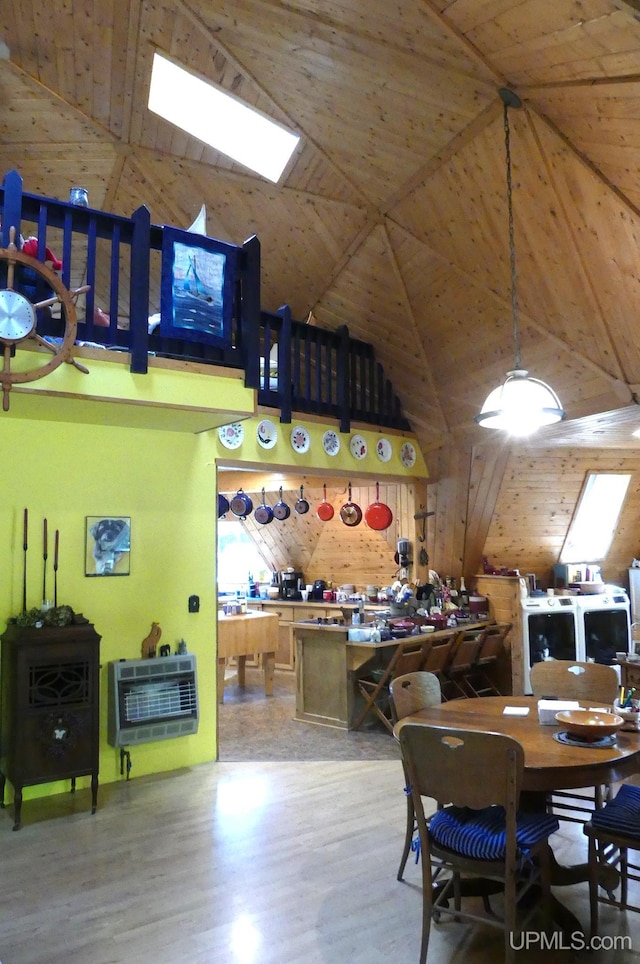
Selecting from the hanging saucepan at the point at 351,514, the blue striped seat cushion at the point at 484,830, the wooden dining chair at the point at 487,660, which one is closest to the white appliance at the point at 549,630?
the wooden dining chair at the point at 487,660

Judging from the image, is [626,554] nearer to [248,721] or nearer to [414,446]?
[414,446]

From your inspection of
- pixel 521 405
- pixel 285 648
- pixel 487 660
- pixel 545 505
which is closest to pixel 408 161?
pixel 521 405

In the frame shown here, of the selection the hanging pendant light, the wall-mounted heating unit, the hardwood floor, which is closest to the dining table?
the hardwood floor

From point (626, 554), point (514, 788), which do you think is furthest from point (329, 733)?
point (626, 554)

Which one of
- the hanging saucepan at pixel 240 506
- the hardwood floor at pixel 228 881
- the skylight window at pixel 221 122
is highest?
the skylight window at pixel 221 122

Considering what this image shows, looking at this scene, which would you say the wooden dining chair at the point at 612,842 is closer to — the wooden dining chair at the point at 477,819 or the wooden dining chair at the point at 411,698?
the wooden dining chair at the point at 477,819

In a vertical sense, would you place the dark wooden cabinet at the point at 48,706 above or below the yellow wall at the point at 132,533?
below

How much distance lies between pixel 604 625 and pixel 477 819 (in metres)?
5.80

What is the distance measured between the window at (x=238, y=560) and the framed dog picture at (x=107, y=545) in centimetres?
515

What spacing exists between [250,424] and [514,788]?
400 centimetres

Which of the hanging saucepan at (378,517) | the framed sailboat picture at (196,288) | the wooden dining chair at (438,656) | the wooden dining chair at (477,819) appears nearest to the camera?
the wooden dining chair at (477,819)

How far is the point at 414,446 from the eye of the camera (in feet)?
24.0

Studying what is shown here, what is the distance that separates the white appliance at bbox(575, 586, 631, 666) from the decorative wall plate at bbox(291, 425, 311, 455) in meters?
3.76

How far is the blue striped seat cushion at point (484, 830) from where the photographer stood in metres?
2.56
